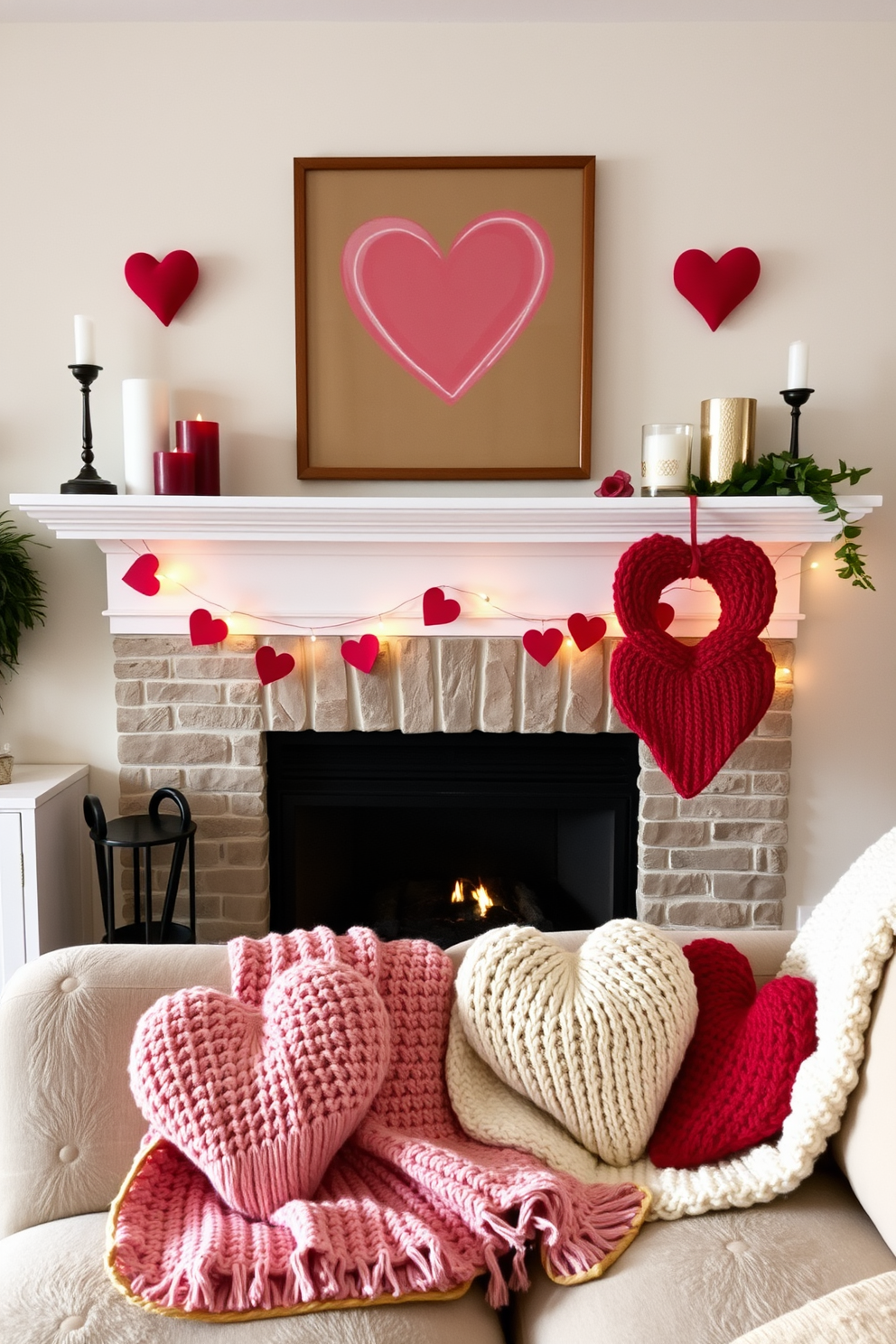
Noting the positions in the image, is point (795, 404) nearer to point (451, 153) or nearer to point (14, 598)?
point (451, 153)

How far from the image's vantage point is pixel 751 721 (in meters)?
1.72

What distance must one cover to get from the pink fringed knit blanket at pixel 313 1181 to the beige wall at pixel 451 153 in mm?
1454

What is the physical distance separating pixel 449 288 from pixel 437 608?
29.3 inches

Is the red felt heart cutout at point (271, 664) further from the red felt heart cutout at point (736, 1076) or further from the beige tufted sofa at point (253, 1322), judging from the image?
the red felt heart cutout at point (736, 1076)

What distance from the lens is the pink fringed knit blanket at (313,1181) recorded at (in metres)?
0.94

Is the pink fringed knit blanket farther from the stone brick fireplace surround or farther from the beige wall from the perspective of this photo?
the beige wall

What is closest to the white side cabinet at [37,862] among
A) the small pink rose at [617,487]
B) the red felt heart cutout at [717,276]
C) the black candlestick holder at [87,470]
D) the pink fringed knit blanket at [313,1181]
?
the black candlestick holder at [87,470]

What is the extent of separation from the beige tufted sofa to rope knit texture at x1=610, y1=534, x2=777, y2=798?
50 centimetres

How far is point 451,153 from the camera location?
7.18ft

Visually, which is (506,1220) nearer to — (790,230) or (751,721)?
(751,721)

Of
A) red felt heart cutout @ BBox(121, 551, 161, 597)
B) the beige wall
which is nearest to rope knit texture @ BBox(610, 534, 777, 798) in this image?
the beige wall

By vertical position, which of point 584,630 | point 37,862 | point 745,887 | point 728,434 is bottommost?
point 745,887

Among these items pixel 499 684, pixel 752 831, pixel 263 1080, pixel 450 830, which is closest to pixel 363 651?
pixel 499 684

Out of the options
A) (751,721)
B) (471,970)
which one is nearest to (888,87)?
(751,721)
